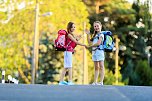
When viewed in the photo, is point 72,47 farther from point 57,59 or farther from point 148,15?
point 148,15

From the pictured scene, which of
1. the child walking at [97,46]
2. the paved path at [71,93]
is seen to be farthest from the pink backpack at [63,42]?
the paved path at [71,93]

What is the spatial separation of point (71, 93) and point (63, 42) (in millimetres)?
3517

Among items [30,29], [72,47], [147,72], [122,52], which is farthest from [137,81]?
[72,47]

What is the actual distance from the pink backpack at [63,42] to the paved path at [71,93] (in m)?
3.04

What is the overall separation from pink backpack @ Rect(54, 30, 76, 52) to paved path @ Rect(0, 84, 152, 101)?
3038 mm

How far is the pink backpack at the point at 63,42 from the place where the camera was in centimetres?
1284

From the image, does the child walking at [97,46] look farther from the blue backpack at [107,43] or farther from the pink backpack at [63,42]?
the pink backpack at [63,42]

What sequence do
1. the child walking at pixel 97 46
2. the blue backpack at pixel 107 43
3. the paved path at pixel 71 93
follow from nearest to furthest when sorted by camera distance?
the paved path at pixel 71 93, the child walking at pixel 97 46, the blue backpack at pixel 107 43

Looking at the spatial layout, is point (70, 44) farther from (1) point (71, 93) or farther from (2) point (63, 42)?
(1) point (71, 93)

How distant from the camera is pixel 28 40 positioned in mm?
36938

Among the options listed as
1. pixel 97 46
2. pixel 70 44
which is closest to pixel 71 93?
pixel 97 46

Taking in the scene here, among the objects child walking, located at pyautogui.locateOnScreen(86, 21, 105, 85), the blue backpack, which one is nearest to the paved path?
child walking, located at pyautogui.locateOnScreen(86, 21, 105, 85)

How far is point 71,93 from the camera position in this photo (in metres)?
9.48

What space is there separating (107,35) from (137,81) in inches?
1809
